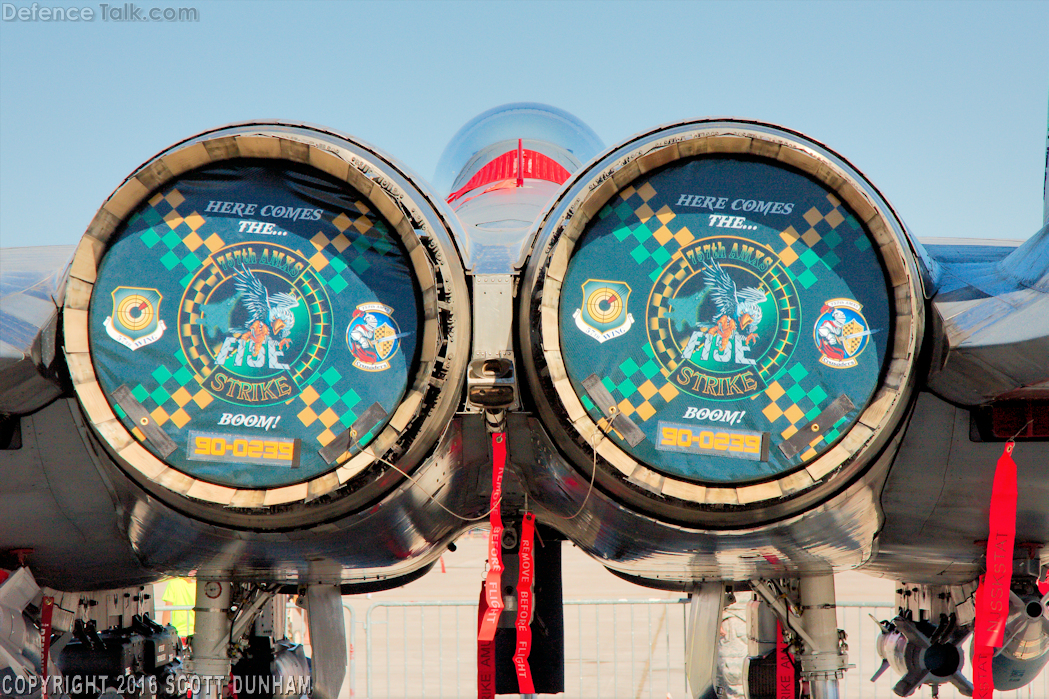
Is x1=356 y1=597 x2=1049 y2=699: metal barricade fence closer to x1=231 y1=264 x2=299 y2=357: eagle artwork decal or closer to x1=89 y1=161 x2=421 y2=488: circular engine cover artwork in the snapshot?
x1=89 y1=161 x2=421 y2=488: circular engine cover artwork

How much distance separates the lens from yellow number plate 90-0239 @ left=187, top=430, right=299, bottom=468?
11.4 ft

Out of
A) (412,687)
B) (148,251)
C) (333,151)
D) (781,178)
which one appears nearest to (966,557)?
(781,178)

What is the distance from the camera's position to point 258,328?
11.4 ft

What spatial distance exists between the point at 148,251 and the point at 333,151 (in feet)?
2.58

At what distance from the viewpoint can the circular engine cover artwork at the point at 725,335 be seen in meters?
3.44

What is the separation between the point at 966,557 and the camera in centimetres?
497

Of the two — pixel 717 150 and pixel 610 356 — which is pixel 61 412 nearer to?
pixel 610 356

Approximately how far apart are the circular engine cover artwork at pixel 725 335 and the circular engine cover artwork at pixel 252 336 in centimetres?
72

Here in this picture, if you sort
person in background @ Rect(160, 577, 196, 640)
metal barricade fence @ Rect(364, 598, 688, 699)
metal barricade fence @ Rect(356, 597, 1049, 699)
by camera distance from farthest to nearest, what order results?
person in background @ Rect(160, 577, 196, 640), metal barricade fence @ Rect(364, 598, 688, 699), metal barricade fence @ Rect(356, 597, 1049, 699)

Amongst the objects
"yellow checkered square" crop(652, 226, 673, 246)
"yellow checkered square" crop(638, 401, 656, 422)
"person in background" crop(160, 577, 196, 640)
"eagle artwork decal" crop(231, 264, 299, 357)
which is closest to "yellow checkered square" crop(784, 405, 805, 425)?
"yellow checkered square" crop(638, 401, 656, 422)

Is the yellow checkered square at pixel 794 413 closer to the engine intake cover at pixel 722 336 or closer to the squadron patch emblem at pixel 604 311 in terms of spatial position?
the engine intake cover at pixel 722 336

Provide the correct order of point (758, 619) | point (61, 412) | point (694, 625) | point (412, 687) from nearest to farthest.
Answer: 1. point (61, 412)
2. point (694, 625)
3. point (758, 619)
4. point (412, 687)

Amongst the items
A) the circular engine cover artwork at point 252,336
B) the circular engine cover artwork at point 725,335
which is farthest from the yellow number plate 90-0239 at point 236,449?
the circular engine cover artwork at point 725,335

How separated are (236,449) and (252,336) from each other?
1.37 feet
